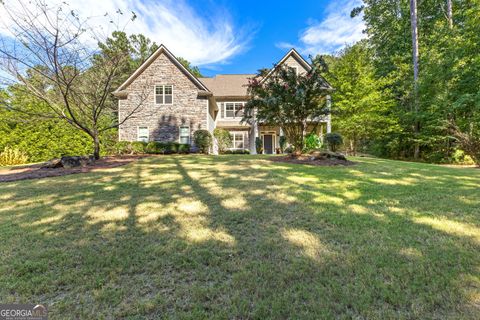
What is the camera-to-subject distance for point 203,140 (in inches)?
619

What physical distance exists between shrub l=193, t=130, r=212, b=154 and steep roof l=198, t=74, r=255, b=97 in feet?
18.6

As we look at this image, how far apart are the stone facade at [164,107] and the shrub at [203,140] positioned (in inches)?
40.1

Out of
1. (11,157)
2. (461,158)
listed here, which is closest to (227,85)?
(11,157)

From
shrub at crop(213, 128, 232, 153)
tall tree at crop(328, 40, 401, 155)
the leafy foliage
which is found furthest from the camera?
tall tree at crop(328, 40, 401, 155)

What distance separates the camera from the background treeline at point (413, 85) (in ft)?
42.2

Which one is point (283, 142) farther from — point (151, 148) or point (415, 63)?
point (415, 63)

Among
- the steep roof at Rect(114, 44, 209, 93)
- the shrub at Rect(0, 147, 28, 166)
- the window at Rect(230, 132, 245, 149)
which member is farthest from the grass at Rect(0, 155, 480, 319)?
the window at Rect(230, 132, 245, 149)

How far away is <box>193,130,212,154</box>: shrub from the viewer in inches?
620

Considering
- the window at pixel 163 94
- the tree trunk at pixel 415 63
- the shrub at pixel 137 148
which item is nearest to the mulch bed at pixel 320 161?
the shrub at pixel 137 148

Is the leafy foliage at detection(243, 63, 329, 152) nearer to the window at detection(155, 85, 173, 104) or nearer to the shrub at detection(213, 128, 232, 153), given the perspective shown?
the shrub at detection(213, 128, 232, 153)

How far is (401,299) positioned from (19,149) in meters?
18.5

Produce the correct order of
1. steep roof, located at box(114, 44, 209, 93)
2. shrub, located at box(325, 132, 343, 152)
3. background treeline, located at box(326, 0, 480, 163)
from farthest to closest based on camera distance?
A: 1. steep roof, located at box(114, 44, 209, 93)
2. background treeline, located at box(326, 0, 480, 163)
3. shrub, located at box(325, 132, 343, 152)

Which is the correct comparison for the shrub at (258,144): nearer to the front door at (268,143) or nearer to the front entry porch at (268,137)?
the front entry porch at (268,137)

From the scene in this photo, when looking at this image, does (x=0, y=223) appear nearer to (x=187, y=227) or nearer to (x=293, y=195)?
(x=187, y=227)
